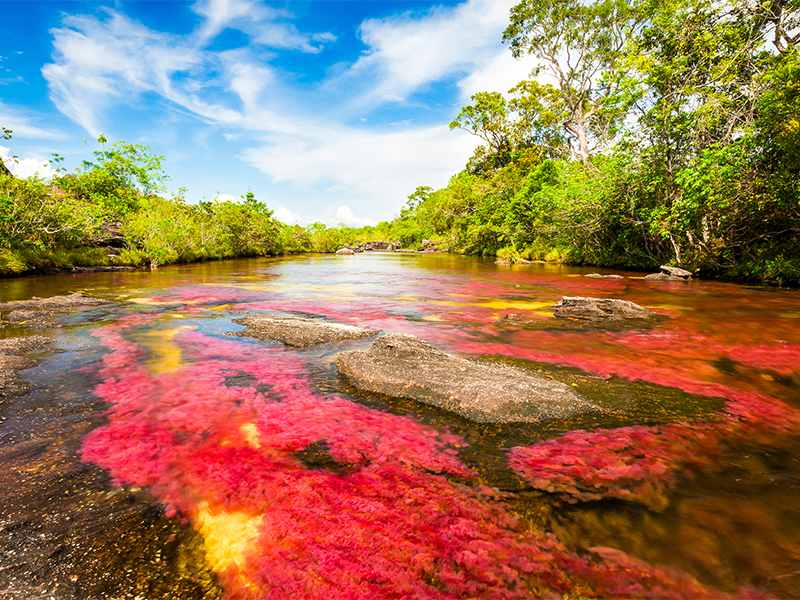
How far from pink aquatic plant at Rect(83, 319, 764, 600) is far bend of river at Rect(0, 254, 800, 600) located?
0.01 meters

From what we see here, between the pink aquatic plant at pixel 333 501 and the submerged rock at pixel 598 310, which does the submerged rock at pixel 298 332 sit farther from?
the submerged rock at pixel 598 310

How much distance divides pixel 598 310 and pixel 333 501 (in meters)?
7.78

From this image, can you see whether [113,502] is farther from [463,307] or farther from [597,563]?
[463,307]

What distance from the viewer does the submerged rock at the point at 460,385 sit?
3.56 metres

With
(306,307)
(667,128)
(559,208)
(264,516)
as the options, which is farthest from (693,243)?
(264,516)

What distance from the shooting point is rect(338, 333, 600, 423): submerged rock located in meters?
3.56

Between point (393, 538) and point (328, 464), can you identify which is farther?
point (328, 464)

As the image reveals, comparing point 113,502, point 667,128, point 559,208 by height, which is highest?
point 667,128

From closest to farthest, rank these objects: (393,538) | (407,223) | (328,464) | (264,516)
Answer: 1. (393,538)
2. (264,516)
3. (328,464)
4. (407,223)

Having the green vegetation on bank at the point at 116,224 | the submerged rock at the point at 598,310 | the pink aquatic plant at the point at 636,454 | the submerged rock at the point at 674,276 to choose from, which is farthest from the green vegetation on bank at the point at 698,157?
the green vegetation on bank at the point at 116,224

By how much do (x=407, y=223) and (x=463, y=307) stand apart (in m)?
82.3

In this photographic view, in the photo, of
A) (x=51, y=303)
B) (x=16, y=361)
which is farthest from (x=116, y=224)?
(x=16, y=361)

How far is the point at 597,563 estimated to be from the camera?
1.89m

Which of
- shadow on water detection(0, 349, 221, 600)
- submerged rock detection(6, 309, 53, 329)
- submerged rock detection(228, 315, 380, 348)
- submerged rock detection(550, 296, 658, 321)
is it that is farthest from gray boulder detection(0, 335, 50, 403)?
submerged rock detection(550, 296, 658, 321)
